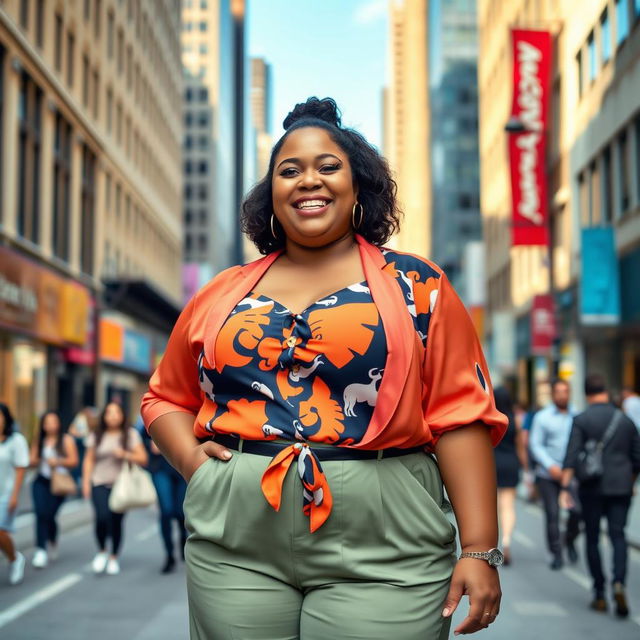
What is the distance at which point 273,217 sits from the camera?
2902 mm

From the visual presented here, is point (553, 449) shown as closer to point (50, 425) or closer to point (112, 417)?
point (112, 417)

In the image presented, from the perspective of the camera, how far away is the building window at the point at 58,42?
98.5 feet

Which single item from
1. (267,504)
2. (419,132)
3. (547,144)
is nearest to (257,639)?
(267,504)

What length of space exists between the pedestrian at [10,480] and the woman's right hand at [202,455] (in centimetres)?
705

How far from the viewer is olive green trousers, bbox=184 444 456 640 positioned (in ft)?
7.70

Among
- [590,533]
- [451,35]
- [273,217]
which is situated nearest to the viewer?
[273,217]

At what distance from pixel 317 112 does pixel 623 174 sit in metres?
21.7

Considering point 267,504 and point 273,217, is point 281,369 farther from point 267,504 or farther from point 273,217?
point 273,217

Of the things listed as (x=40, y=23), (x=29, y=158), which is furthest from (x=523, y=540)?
(x=40, y=23)

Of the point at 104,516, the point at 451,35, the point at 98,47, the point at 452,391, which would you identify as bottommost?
the point at 104,516

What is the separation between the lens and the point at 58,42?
30391 millimetres

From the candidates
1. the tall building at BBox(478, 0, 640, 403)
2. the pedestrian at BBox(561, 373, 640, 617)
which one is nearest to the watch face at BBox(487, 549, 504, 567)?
the pedestrian at BBox(561, 373, 640, 617)

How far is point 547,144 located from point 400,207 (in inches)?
1189

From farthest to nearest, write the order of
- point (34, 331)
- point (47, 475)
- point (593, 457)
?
point (34, 331) < point (47, 475) < point (593, 457)
